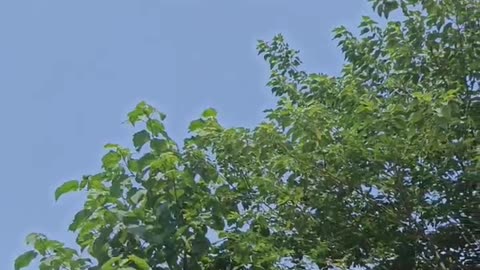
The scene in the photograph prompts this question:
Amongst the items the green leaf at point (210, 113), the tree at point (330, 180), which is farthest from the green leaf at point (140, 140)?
the green leaf at point (210, 113)

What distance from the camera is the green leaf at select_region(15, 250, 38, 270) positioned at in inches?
196

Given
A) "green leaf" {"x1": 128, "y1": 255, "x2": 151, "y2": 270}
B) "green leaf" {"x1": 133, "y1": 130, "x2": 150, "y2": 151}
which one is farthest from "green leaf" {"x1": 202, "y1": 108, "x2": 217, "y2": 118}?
"green leaf" {"x1": 128, "y1": 255, "x2": 151, "y2": 270}

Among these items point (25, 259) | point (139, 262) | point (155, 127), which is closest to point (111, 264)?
point (139, 262)

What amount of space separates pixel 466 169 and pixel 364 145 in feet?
2.46

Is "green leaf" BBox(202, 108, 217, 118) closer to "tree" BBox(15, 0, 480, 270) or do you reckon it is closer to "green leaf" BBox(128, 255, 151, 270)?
"tree" BBox(15, 0, 480, 270)

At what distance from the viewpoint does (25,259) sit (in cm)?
498

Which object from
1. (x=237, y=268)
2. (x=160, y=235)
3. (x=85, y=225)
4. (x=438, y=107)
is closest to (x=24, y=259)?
(x=85, y=225)

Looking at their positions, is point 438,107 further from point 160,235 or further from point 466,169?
point 160,235

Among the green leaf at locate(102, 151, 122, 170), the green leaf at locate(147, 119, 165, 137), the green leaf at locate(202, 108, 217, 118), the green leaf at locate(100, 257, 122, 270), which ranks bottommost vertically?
the green leaf at locate(100, 257, 122, 270)

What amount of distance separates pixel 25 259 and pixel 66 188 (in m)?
0.50

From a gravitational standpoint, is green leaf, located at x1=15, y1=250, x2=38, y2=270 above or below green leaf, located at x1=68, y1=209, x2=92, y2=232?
below

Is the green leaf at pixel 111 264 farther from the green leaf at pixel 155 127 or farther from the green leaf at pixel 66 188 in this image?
the green leaf at pixel 155 127

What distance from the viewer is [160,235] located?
202 inches

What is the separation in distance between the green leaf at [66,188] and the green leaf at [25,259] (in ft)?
1.28
